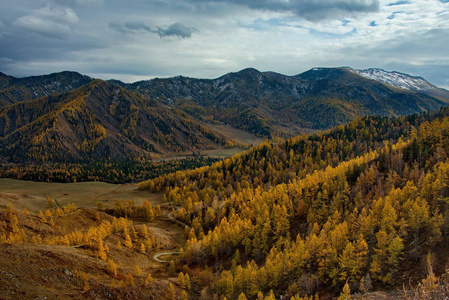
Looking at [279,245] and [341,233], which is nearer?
[341,233]

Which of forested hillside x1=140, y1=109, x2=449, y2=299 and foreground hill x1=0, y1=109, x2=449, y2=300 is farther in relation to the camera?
forested hillside x1=140, y1=109, x2=449, y2=299

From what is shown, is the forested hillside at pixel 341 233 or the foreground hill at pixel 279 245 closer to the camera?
the foreground hill at pixel 279 245

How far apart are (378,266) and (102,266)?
7904 cm

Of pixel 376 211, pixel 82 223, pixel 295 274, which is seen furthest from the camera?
pixel 82 223

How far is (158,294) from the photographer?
7488cm

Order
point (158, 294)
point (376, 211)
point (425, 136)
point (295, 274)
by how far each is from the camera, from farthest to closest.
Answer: point (425, 136), point (376, 211), point (295, 274), point (158, 294)

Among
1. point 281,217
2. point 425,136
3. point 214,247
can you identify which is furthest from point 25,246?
point 425,136

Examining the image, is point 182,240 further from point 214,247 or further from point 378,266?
point 378,266

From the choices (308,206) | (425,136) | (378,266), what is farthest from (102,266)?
(425,136)

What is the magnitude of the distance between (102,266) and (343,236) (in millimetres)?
76645

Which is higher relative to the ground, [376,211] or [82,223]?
[376,211]

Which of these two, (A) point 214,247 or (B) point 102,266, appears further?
(A) point 214,247

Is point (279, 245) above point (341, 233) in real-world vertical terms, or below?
below

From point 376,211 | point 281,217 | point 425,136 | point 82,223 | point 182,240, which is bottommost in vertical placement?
point 182,240
